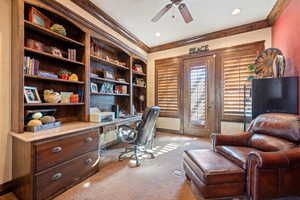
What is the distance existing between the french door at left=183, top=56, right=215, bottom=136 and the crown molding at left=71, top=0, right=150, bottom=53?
1.84 metres

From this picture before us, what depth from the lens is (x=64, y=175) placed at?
6.08 feet

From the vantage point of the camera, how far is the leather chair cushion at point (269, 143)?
5.67ft

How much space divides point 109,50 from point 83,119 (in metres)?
2.00

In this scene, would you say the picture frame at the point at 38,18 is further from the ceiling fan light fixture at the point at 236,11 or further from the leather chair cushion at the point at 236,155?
the ceiling fan light fixture at the point at 236,11

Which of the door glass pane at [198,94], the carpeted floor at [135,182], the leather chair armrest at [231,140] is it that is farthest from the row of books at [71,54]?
the door glass pane at [198,94]

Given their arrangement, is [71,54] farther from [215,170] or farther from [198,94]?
[198,94]

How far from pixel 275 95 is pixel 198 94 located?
6.66ft

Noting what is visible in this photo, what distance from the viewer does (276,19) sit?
322 centimetres

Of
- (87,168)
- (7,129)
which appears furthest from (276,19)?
(7,129)

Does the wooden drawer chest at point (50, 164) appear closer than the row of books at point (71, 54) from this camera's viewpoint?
Yes

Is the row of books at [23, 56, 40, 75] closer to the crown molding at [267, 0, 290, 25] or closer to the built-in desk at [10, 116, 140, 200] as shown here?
the built-in desk at [10, 116, 140, 200]

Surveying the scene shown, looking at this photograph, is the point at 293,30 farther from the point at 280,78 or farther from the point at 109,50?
the point at 109,50

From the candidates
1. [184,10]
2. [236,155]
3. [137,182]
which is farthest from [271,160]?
[184,10]

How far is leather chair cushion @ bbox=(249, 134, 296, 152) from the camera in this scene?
173 centimetres
